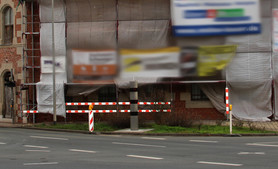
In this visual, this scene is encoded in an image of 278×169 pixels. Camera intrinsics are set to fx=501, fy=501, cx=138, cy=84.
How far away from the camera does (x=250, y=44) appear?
23828 millimetres

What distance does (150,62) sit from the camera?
24391 millimetres

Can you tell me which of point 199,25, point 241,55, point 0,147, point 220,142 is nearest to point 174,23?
point 199,25

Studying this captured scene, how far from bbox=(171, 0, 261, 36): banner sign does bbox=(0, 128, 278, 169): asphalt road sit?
7979 millimetres

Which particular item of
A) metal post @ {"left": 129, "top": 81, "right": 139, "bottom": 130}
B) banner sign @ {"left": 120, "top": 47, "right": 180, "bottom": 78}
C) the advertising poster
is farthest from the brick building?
metal post @ {"left": 129, "top": 81, "right": 139, "bottom": 130}

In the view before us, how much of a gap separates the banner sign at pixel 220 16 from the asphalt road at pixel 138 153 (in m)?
7.98

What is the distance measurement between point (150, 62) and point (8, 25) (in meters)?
8.93

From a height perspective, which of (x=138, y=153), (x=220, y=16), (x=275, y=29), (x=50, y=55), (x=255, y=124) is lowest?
(x=255, y=124)

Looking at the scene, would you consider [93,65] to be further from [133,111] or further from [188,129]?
[188,129]

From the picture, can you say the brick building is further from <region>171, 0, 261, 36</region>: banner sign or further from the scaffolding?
<region>171, 0, 261, 36</region>: banner sign

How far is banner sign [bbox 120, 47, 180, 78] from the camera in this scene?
79.4 ft

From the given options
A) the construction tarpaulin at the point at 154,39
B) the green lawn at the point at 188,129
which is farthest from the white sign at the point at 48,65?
the green lawn at the point at 188,129

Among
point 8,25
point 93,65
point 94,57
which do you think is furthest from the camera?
point 8,25

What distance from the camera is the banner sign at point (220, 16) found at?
23812mm

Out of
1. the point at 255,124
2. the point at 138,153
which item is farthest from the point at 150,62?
the point at 138,153
